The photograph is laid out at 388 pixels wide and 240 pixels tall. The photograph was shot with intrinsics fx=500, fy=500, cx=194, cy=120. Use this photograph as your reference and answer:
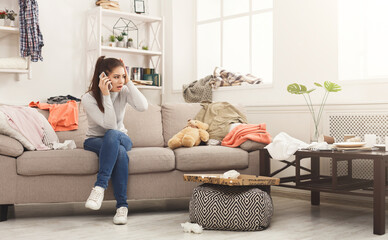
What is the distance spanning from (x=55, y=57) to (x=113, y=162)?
217 cm

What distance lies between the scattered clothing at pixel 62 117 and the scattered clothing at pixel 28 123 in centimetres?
17

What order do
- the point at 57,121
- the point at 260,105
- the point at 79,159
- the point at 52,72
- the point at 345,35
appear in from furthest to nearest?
1. the point at 52,72
2. the point at 260,105
3. the point at 345,35
4. the point at 57,121
5. the point at 79,159

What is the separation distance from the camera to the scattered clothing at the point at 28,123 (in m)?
3.33

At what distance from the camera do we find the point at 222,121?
13.3ft

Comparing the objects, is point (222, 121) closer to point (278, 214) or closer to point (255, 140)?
point (255, 140)

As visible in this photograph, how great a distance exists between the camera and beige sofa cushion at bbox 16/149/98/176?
3.19 meters

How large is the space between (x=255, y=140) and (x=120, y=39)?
221 cm

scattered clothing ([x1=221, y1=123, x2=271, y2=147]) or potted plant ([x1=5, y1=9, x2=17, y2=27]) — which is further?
potted plant ([x1=5, y1=9, x2=17, y2=27])

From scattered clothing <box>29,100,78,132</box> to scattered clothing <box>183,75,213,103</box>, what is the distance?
146 cm

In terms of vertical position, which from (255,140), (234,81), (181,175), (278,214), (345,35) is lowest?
(278,214)

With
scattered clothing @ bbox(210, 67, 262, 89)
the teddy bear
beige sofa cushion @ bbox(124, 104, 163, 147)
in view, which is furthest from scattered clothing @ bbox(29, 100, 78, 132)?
scattered clothing @ bbox(210, 67, 262, 89)

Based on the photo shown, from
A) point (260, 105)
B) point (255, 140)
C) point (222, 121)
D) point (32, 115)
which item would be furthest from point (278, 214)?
point (32, 115)

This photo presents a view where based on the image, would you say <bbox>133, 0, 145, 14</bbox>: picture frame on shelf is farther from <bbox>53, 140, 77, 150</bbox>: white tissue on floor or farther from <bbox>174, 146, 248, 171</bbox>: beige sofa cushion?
<bbox>174, 146, 248, 171</bbox>: beige sofa cushion

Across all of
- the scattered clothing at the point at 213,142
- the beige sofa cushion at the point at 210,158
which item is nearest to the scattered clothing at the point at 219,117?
the scattered clothing at the point at 213,142
